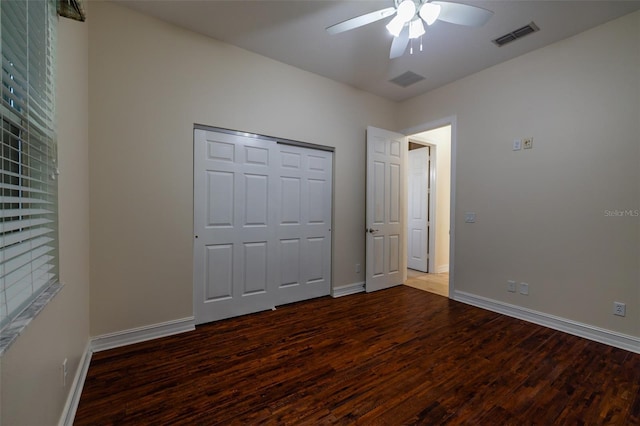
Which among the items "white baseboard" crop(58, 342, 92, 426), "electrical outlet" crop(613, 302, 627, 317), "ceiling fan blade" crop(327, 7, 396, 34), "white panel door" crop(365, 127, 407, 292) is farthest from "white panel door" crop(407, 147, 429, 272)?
"white baseboard" crop(58, 342, 92, 426)

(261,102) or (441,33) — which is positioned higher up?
(441,33)

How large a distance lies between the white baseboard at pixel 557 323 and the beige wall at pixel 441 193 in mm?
1660

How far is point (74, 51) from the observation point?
5.78 feet

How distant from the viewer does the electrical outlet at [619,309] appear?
235 cm

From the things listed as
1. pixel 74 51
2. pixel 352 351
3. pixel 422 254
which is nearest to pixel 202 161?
pixel 74 51

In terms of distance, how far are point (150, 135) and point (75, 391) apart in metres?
1.96

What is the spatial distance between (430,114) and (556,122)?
1483mm

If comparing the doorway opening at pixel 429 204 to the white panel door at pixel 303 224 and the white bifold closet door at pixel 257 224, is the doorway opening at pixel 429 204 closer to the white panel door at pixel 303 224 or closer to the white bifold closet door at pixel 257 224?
the white panel door at pixel 303 224

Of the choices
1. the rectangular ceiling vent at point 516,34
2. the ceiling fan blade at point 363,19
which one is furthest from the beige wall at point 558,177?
the ceiling fan blade at point 363,19

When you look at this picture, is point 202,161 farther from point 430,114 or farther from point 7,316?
point 430,114

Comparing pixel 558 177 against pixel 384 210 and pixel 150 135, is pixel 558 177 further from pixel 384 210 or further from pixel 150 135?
pixel 150 135

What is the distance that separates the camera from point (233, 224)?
2.89 m

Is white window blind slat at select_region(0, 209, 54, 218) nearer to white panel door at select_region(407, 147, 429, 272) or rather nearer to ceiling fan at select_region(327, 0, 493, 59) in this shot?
ceiling fan at select_region(327, 0, 493, 59)

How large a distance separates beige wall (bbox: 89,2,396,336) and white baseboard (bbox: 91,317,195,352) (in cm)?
5
